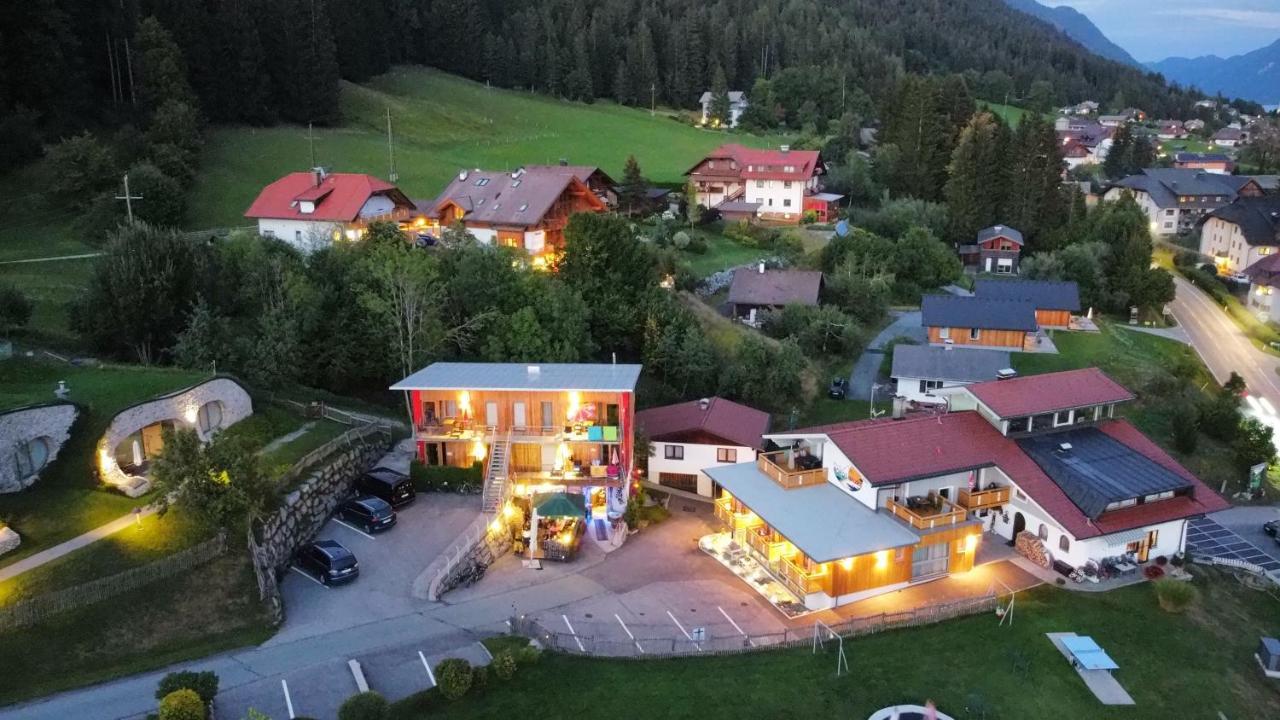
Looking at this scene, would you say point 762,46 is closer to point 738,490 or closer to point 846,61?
point 846,61

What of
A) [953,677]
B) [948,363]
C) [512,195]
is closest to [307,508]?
[953,677]

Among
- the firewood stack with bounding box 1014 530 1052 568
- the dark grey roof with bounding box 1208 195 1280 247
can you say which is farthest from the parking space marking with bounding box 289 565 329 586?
the dark grey roof with bounding box 1208 195 1280 247

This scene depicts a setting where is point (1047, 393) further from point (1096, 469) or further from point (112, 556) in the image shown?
point (112, 556)

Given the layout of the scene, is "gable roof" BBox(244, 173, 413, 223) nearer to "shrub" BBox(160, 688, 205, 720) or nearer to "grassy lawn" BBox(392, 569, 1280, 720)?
"grassy lawn" BBox(392, 569, 1280, 720)

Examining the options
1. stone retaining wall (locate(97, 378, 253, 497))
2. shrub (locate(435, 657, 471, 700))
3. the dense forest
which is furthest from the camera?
the dense forest

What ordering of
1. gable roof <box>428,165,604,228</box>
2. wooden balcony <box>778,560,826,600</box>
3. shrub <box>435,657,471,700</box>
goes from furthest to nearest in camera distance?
gable roof <box>428,165,604,228</box>
wooden balcony <box>778,560,826,600</box>
shrub <box>435,657,471,700</box>

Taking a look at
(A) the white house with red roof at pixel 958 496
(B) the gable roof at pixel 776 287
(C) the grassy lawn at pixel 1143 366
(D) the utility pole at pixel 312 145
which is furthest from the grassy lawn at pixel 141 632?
(D) the utility pole at pixel 312 145
